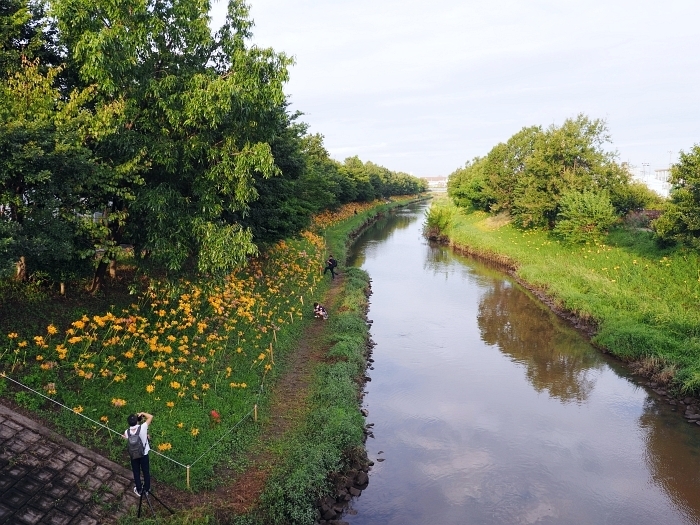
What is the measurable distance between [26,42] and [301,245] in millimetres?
23809

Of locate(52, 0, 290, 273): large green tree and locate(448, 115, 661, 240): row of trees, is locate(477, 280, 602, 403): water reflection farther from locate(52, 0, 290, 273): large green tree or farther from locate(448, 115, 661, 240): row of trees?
locate(52, 0, 290, 273): large green tree

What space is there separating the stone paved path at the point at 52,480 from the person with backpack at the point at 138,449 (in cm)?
40

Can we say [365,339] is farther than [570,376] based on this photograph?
Yes

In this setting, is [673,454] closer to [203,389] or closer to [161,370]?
[203,389]

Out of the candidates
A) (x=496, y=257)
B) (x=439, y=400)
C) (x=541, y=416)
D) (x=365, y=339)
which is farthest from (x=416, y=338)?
(x=496, y=257)

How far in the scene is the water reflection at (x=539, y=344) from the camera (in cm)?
1944

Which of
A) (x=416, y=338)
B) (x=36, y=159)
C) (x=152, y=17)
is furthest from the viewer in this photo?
(x=416, y=338)

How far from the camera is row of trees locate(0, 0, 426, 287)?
11906mm

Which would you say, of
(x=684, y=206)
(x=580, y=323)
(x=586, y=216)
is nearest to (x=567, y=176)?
(x=586, y=216)

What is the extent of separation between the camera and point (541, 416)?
16.7 meters

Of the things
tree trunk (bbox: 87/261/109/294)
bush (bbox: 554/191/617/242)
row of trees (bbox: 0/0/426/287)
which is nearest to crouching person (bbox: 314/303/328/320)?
row of trees (bbox: 0/0/426/287)

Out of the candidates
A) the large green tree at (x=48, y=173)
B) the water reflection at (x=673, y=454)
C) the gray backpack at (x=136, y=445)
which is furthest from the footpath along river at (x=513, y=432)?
the large green tree at (x=48, y=173)

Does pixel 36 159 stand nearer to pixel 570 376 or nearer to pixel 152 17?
pixel 152 17

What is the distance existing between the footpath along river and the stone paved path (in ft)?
17.1
